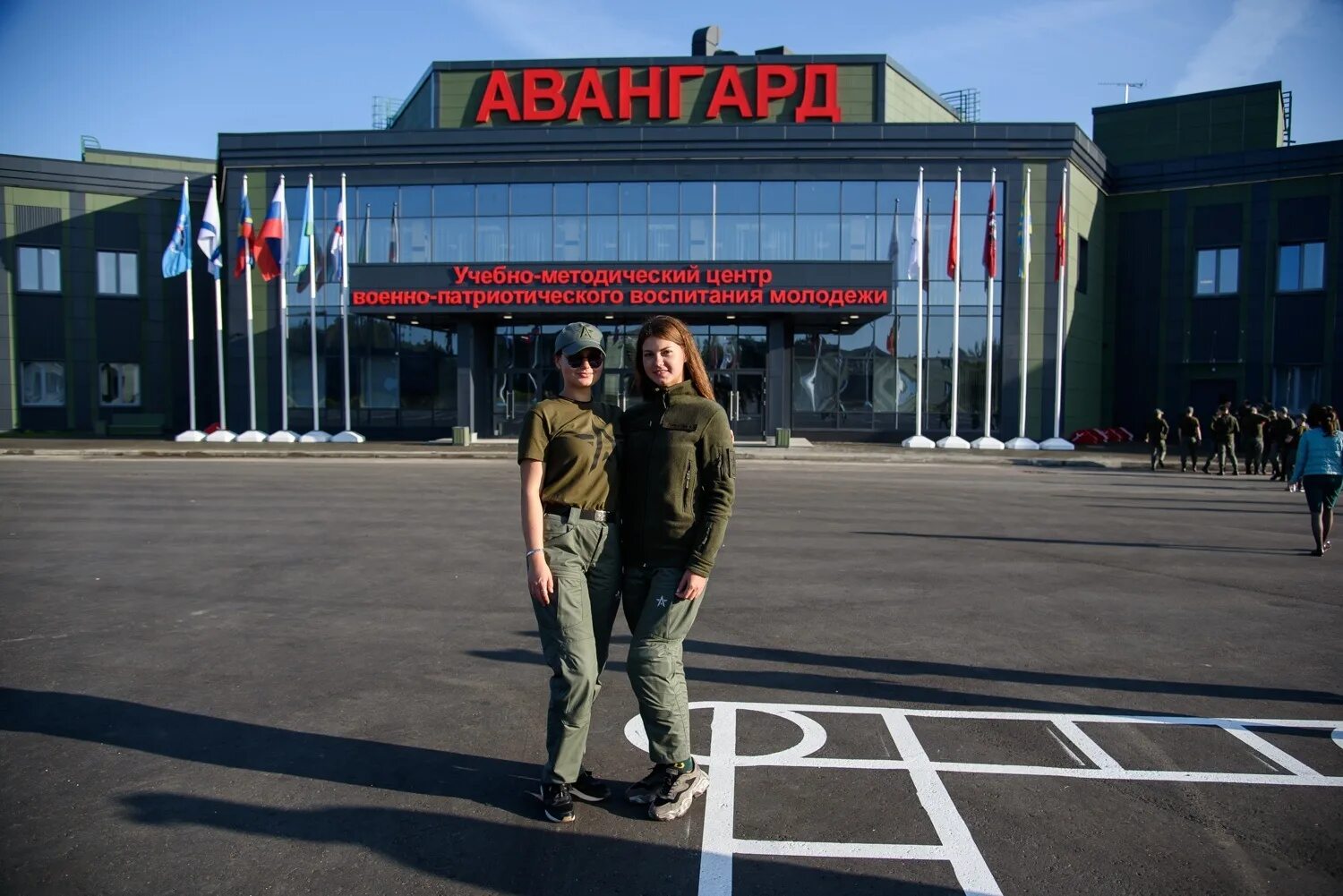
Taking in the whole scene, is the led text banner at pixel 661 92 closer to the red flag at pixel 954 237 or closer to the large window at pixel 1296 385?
the red flag at pixel 954 237

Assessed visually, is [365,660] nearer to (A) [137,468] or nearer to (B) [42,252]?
(A) [137,468]

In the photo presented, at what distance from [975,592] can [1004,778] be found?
4312 mm

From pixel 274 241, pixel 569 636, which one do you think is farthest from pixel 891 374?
pixel 569 636

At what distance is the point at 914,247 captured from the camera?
30.7 metres

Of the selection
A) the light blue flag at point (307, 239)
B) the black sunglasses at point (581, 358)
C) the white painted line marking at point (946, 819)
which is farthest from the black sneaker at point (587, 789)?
the light blue flag at point (307, 239)

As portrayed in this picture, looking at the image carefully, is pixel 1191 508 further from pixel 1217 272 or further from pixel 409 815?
pixel 1217 272

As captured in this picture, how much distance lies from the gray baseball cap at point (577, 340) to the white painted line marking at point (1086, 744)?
10.2 ft

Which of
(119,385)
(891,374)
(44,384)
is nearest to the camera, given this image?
(891,374)

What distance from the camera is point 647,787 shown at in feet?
12.9

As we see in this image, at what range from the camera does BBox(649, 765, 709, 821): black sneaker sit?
3799mm

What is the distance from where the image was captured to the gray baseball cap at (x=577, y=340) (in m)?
3.93

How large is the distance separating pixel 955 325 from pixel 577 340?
103 feet

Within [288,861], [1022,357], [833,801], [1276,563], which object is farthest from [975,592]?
[1022,357]

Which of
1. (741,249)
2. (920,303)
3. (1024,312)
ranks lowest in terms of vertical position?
(1024,312)
